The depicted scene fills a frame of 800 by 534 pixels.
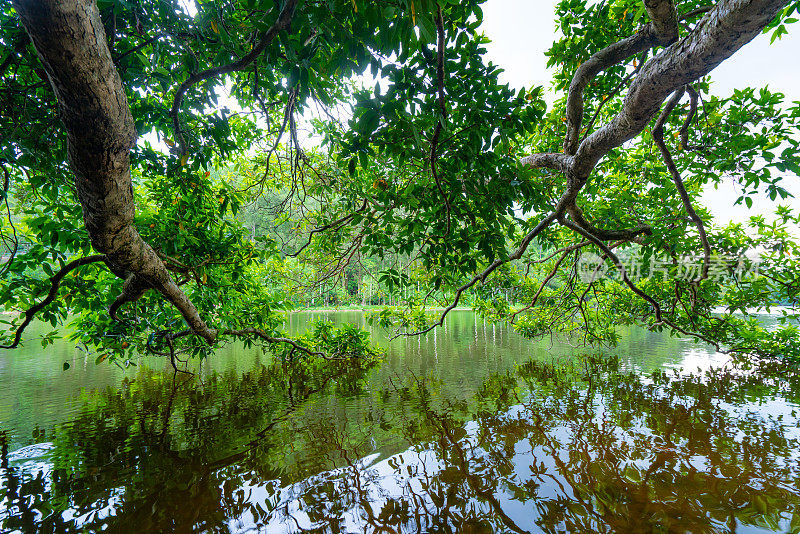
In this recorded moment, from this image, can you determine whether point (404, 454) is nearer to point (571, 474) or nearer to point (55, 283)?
point (571, 474)

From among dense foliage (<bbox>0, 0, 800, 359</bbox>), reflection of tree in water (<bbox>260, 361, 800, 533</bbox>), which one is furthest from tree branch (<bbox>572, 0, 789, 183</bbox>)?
reflection of tree in water (<bbox>260, 361, 800, 533</bbox>)

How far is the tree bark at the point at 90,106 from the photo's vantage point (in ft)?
4.09

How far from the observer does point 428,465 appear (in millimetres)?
3264

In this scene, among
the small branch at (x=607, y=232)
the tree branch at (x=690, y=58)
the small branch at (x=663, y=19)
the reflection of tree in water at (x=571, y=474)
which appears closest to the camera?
the tree branch at (x=690, y=58)

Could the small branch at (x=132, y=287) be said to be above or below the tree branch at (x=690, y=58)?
below

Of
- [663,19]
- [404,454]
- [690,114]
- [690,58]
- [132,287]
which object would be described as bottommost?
[404,454]

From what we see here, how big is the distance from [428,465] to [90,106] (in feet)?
12.4

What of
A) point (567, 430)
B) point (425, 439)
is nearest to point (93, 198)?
point (425, 439)

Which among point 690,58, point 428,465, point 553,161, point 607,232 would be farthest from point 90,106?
point 607,232

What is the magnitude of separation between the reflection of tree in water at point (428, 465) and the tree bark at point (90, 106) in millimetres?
2444

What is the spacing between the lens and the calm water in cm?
252
